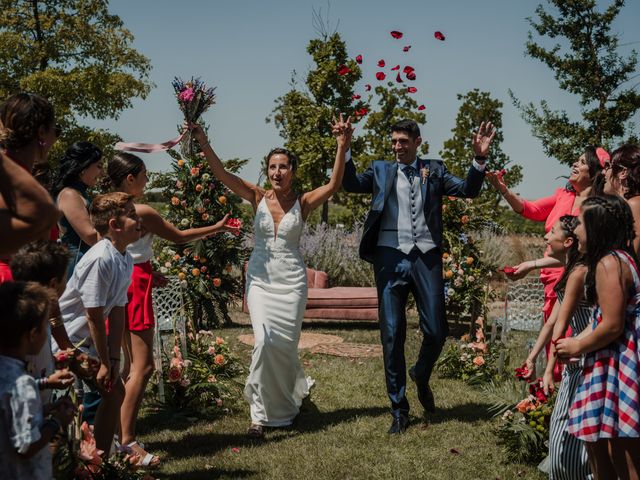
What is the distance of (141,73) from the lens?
21938 millimetres

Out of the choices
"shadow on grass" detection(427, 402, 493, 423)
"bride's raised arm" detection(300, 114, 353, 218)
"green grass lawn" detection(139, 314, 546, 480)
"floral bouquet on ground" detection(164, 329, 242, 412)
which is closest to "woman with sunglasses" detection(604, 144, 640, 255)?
"green grass lawn" detection(139, 314, 546, 480)

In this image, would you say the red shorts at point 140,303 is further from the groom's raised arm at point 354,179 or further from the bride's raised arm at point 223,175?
the groom's raised arm at point 354,179

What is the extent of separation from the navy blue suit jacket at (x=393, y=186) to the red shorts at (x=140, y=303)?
180 cm

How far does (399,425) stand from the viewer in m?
5.76

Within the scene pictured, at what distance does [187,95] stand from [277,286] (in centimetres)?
170

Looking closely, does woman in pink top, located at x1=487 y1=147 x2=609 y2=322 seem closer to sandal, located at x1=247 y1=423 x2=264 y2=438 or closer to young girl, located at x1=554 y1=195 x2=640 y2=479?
young girl, located at x1=554 y1=195 x2=640 y2=479

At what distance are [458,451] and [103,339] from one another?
2.72m

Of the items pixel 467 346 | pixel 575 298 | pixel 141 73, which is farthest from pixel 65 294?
pixel 141 73

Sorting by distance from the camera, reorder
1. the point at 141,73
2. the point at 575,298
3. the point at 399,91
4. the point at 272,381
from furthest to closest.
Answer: the point at 141,73
the point at 399,91
the point at 272,381
the point at 575,298

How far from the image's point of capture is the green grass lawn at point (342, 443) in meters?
4.85

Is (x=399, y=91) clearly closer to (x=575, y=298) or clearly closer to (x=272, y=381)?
(x=272, y=381)

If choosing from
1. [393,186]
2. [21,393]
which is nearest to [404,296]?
[393,186]

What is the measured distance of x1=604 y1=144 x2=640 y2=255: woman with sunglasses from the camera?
4.48 meters

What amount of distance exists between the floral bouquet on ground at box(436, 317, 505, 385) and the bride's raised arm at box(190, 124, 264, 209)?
2970 millimetres
